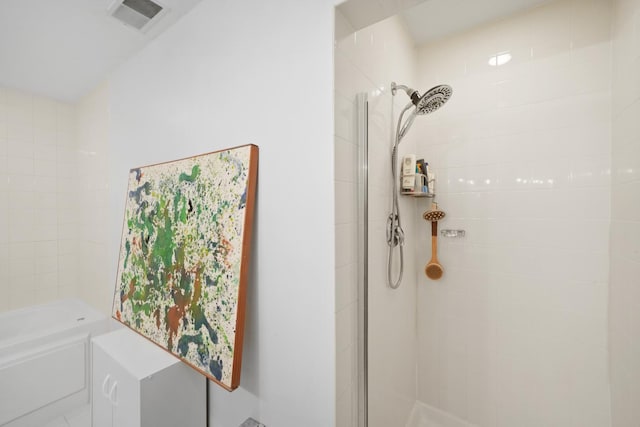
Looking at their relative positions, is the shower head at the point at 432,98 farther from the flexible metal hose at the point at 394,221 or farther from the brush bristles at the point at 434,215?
the brush bristles at the point at 434,215

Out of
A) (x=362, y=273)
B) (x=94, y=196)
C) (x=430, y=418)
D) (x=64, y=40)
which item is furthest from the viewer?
(x=94, y=196)

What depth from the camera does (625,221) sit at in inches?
45.6

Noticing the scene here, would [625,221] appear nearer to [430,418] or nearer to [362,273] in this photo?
[362,273]

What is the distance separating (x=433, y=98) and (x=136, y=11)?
1607 millimetres

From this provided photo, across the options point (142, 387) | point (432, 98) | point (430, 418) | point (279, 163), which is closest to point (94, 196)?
point (142, 387)

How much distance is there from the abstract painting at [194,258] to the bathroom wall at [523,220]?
1304mm

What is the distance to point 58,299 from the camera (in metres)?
2.56

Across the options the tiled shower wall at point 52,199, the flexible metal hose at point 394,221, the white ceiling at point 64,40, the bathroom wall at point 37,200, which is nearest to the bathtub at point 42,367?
the tiled shower wall at point 52,199

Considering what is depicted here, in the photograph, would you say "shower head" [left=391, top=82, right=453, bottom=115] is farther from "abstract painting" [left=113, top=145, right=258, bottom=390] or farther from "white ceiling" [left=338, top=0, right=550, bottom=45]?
"abstract painting" [left=113, top=145, right=258, bottom=390]

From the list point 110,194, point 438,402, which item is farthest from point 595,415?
point 110,194

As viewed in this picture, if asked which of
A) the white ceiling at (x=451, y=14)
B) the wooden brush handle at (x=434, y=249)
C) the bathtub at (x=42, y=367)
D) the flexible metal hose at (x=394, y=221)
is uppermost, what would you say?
the white ceiling at (x=451, y=14)

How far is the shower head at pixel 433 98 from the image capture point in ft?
3.83

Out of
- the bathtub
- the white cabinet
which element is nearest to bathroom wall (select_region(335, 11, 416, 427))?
the white cabinet

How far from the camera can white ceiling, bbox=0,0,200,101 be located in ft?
4.53
